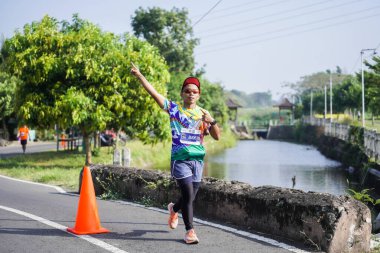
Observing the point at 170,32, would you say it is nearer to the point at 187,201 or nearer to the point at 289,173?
the point at 289,173

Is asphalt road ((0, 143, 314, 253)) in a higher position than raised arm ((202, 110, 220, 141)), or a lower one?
lower

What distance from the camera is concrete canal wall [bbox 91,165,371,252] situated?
17.5 ft

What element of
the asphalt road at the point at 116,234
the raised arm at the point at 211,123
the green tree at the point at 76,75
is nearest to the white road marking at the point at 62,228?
the asphalt road at the point at 116,234

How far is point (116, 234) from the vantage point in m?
6.20

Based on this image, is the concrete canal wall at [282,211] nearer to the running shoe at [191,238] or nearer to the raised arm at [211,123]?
the running shoe at [191,238]

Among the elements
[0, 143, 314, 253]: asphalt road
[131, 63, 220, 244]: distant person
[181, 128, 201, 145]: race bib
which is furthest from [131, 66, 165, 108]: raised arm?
[0, 143, 314, 253]: asphalt road

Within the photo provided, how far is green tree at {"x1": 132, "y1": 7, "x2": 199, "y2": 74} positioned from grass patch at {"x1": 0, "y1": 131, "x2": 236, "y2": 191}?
1776 centimetres

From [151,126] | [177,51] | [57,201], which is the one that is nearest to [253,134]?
[177,51]

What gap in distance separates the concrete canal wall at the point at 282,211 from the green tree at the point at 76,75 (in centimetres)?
978

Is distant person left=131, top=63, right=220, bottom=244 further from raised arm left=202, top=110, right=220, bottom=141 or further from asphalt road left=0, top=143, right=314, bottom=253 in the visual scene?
asphalt road left=0, top=143, right=314, bottom=253

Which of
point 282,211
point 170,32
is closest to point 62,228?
point 282,211

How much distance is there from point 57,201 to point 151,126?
36.6 ft

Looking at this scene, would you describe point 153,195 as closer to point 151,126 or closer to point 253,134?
point 151,126

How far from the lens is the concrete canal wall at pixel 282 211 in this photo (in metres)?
5.35
